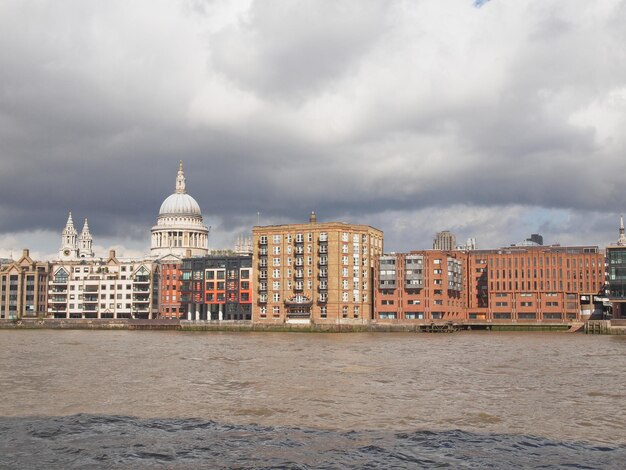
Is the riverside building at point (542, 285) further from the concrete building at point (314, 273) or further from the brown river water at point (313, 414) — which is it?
the brown river water at point (313, 414)

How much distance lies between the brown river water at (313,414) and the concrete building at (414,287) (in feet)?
335

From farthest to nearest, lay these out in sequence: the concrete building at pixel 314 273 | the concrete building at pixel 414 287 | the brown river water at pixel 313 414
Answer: the concrete building at pixel 414 287 < the concrete building at pixel 314 273 < the brown river water at pixel 313 414

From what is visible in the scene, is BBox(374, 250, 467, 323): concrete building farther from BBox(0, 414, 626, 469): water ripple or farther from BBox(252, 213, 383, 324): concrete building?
Answer: BBox(0, 414, 626, 469): water ripple

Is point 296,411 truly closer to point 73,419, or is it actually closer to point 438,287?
point 73,419

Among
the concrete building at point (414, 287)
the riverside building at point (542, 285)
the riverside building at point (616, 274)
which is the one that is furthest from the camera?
the riverside building at point (542, 285)

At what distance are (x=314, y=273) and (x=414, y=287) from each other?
23150 millimetres

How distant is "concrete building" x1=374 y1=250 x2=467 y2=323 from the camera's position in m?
176

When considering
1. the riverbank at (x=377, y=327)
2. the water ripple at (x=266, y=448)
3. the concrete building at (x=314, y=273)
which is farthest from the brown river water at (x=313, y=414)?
the concrete building at (x=314, y=273)

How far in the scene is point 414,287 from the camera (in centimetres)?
17675

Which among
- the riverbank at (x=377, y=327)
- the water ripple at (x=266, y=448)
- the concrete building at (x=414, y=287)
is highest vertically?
the concrete building at (x=414, y=287)

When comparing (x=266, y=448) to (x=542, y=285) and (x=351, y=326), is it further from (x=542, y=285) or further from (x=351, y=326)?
(x=542, y=285)

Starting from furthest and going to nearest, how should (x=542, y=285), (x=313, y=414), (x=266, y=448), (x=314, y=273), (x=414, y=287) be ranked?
(x=542, y=285) → (x=314, y=273) → (x=414, y=287) → (x=313, y=414) → (x=266, y=448)

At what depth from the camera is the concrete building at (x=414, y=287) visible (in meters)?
176

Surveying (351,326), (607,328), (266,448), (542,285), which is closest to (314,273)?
(351,326)
